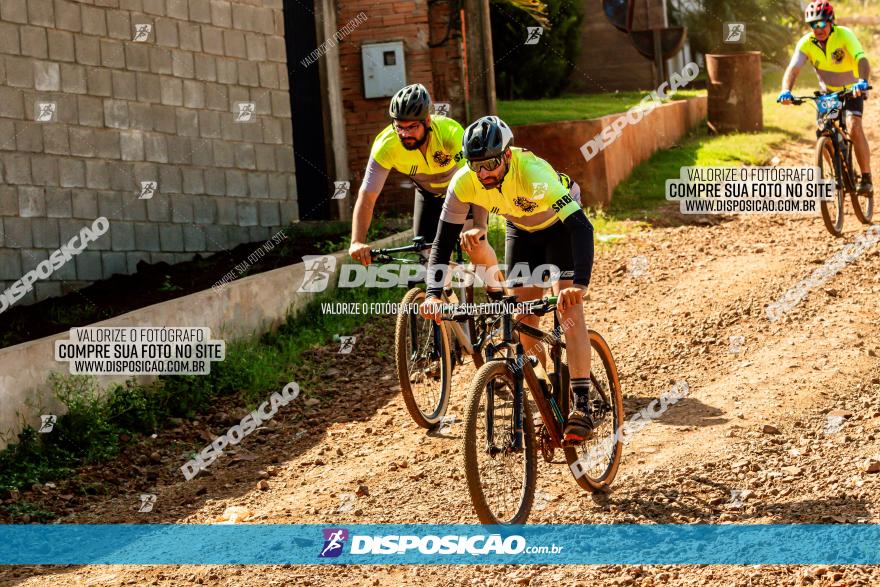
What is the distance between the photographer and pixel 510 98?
73.6ft

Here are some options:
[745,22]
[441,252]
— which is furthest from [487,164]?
[745,22]

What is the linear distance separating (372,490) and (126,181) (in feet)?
18.2

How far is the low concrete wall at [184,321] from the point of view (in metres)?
8.03

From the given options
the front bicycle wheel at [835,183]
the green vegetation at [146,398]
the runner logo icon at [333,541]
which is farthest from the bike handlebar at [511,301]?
the front bicycle wheel at [835,183]

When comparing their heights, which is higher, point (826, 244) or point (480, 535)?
point (826, 244)

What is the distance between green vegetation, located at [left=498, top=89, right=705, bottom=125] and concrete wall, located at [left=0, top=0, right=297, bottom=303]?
4.37 meters

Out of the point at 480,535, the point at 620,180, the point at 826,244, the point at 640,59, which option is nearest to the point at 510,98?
the point at 640,59

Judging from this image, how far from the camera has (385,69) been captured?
587 inches

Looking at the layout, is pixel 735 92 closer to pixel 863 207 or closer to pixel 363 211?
pixel 863 207

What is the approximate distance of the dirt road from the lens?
6156 mm

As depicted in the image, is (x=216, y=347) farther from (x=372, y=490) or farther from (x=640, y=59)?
(x=640, y=59)

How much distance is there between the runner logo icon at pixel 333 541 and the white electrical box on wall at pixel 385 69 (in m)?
9.19

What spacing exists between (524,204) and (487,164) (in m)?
0.42

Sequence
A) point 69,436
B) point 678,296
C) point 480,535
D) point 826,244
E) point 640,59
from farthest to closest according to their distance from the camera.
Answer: point 640,59
point 826,244
point 678,296
point 69,436
point 480,535
